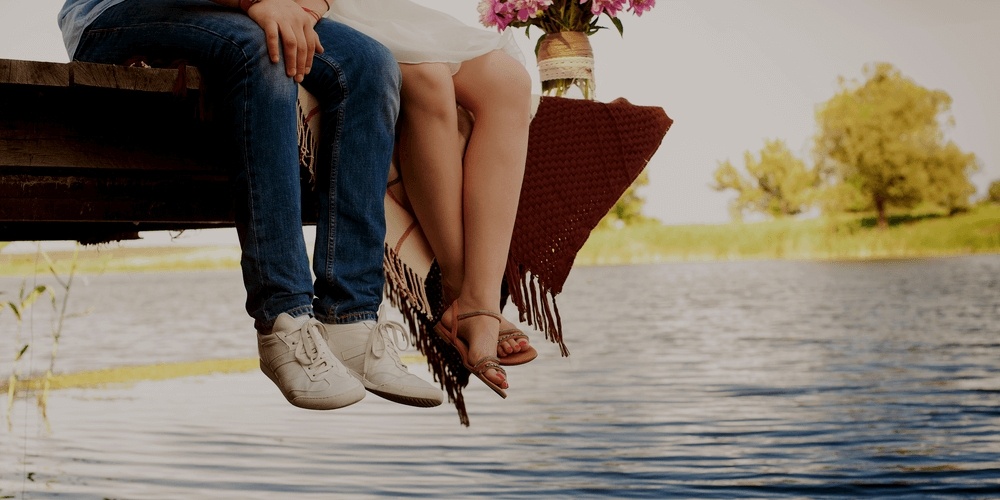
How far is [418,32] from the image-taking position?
232 centimetres

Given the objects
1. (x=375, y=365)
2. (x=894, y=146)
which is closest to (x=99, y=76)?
(x=375, y=365)

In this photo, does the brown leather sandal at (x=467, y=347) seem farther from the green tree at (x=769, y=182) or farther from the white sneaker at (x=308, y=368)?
the green tree at (x=769, y=182)

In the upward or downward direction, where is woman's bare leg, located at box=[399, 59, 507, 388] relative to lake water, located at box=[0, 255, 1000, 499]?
upward

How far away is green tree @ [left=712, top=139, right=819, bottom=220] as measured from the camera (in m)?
55.2

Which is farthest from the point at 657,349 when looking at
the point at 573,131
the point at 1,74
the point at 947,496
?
the point at 1,74

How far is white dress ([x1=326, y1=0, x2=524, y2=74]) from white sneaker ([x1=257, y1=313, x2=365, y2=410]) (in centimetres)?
59

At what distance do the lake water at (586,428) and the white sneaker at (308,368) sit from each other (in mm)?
3971

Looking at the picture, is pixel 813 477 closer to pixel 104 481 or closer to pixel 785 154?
pixel 104 481

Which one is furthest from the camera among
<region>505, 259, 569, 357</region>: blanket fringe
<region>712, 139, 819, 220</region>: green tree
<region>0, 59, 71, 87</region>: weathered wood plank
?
<region>712, 139, 819, 220</region>: green tree

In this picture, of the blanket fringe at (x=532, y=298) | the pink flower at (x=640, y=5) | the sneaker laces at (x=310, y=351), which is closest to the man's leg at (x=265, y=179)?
the sneaker laces at (x=310, y=351)

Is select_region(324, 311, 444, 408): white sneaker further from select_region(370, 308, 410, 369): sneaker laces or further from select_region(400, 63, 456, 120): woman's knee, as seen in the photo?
select_region(400, 63, 456, 120): woman's knee

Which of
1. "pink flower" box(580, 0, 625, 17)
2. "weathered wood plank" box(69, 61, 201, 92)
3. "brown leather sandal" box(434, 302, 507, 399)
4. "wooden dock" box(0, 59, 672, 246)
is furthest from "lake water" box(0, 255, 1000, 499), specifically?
"weathered wood plank" box(69, 61, 201, 92)

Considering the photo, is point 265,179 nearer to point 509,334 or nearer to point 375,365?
point 375,365

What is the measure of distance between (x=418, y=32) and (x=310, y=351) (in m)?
0.73
